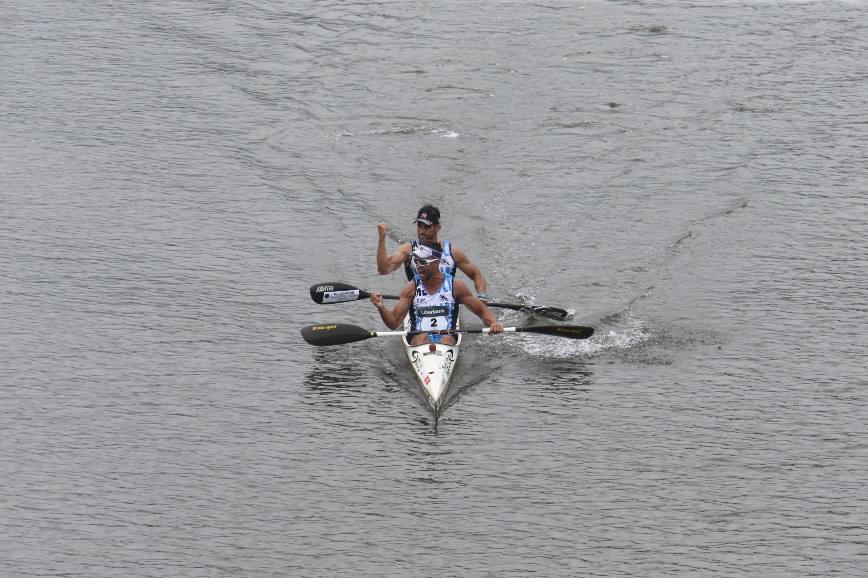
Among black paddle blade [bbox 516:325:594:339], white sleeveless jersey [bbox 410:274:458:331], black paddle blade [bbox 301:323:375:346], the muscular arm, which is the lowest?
black paddle blade [bbox 301:323:375:346]

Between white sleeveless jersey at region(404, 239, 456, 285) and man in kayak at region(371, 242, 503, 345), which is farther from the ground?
white sleeveless jersey at region(404, 239, 456, 285)

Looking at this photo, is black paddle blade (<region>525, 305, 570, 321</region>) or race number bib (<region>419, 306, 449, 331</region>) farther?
black paddle blade (<region>525, 305, 570, 321</region>)

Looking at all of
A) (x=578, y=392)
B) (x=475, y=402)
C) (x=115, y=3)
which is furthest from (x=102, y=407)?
(x=115, y=3)

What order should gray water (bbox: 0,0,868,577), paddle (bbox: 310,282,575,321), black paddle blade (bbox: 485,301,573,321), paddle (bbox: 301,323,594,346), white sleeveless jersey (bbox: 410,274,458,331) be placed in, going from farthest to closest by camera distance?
Answer: black paddle blade (bbox: 485,301,573,321)
paddle (bbox: 310,282,575,321)
white sleeveless jersey (bbox: 410,274,458,331)
paddle (bbox: 301,323,594,346)
gray water (bbox: 0,0,868,577)

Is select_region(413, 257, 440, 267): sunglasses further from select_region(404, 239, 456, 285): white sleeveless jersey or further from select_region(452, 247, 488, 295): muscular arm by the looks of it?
select_region(452, 247, 488, 295): muscular arm

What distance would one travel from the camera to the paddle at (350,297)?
2594 centimetres

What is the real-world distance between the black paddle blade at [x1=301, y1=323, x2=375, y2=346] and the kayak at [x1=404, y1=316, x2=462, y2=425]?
0.96 m

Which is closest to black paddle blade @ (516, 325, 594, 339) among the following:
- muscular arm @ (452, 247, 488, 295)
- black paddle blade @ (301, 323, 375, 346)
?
muscular arm @ (452, 247, 488, 295)

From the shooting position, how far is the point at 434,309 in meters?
25.5

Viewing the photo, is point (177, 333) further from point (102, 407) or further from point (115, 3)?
point (115, 3)

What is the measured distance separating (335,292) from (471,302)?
2686 millimetres

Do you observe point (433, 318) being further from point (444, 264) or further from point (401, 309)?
point (444, 264)

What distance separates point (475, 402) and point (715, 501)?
16.2 ft

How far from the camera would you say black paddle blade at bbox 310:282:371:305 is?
85.1ft
